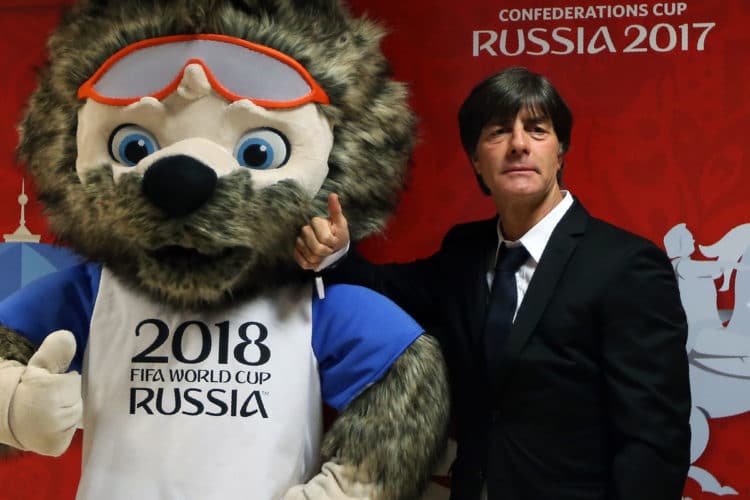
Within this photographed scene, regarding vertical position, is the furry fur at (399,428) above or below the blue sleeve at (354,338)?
below

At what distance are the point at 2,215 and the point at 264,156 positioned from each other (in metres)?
0.90

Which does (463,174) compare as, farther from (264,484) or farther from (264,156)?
(264,484)

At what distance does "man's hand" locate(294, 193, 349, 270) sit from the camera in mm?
1351

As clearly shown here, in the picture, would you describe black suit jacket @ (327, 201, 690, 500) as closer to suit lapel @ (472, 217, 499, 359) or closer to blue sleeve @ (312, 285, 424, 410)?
suit lapel @ (472, 217, 499, 359)

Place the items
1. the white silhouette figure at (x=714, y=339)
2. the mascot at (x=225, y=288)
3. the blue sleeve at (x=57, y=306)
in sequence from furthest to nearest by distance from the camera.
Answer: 1. the white silhouette figure at (x=714, y=339)
2. the blue sleeve at (x=57, y=306)
3. the mascot at (x=225, y=288)

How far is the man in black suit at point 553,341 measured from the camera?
4.21 feet

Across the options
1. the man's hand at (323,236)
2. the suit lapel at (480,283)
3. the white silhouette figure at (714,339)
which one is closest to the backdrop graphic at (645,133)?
the white silhouette figure at (714,339)

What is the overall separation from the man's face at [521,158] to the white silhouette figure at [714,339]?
0.41 m

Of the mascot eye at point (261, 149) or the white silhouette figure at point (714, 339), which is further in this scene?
the white silhouette figure at point (714, 339)

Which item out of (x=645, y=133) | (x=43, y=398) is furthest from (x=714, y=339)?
(x=43, y=398)

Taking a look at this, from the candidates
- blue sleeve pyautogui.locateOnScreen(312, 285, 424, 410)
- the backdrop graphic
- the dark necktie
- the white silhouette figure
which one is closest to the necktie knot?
the dark necktie

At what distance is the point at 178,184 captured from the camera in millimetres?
1229

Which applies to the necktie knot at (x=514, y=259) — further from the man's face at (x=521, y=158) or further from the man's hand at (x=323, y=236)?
the man's hand at (x=323, y=236)

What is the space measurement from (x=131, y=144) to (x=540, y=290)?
2.32ft
